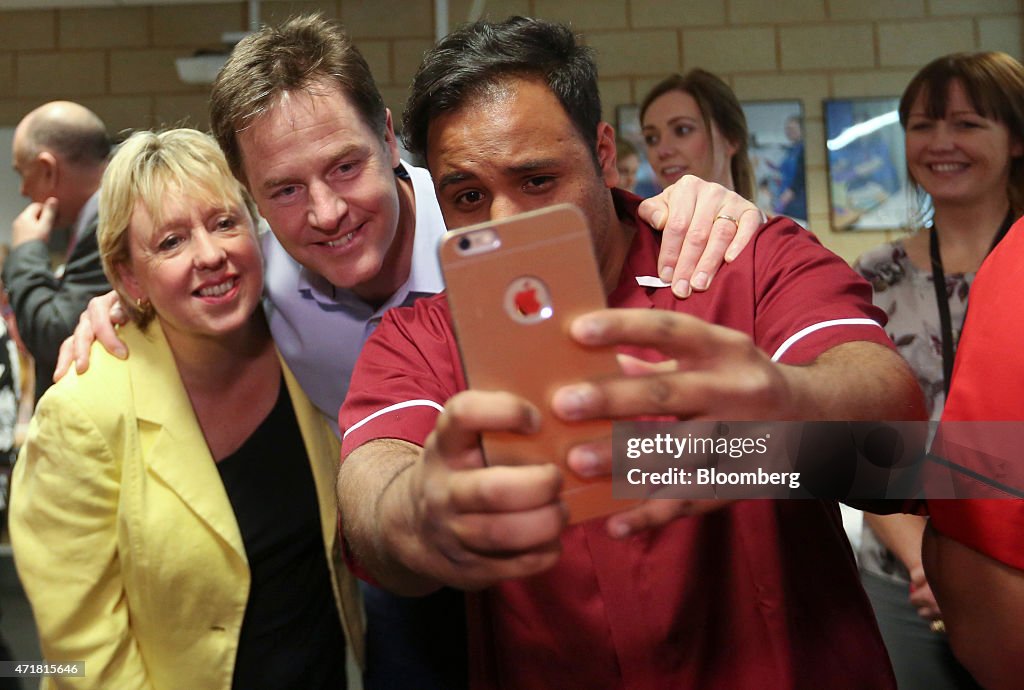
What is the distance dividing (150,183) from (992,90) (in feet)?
3.57

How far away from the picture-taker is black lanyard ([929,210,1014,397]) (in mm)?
1102

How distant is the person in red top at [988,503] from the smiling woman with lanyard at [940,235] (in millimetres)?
597

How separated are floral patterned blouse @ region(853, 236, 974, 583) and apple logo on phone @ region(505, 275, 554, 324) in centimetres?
83

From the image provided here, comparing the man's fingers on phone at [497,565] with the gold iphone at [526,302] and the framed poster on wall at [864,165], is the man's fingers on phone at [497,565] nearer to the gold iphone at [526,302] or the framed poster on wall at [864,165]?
the gold iphone at [526,302]

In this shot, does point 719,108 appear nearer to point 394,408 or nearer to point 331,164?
point 331,164

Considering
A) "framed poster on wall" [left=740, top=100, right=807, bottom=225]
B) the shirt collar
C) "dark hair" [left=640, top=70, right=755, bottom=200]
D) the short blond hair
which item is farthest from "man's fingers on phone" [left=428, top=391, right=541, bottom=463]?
"framed poster on wall" [left=740, top=100, right=807, bottom=225]

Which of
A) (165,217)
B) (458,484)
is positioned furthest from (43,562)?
(458,484)

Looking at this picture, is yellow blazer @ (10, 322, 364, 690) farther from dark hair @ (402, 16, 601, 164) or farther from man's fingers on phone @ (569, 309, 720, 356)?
man's fingers on phone @ (569, 309, 720, 356)

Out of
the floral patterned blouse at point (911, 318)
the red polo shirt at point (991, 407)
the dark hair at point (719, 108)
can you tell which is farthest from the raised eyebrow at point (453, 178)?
the dark hair at point (719, 108)

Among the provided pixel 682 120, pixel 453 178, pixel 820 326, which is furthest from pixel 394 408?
pixel 682 120

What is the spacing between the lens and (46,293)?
1.23m

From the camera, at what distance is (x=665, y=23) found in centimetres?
211

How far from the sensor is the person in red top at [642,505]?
21.4 inches

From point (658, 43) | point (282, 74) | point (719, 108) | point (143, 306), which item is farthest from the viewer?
point (658, 43)
